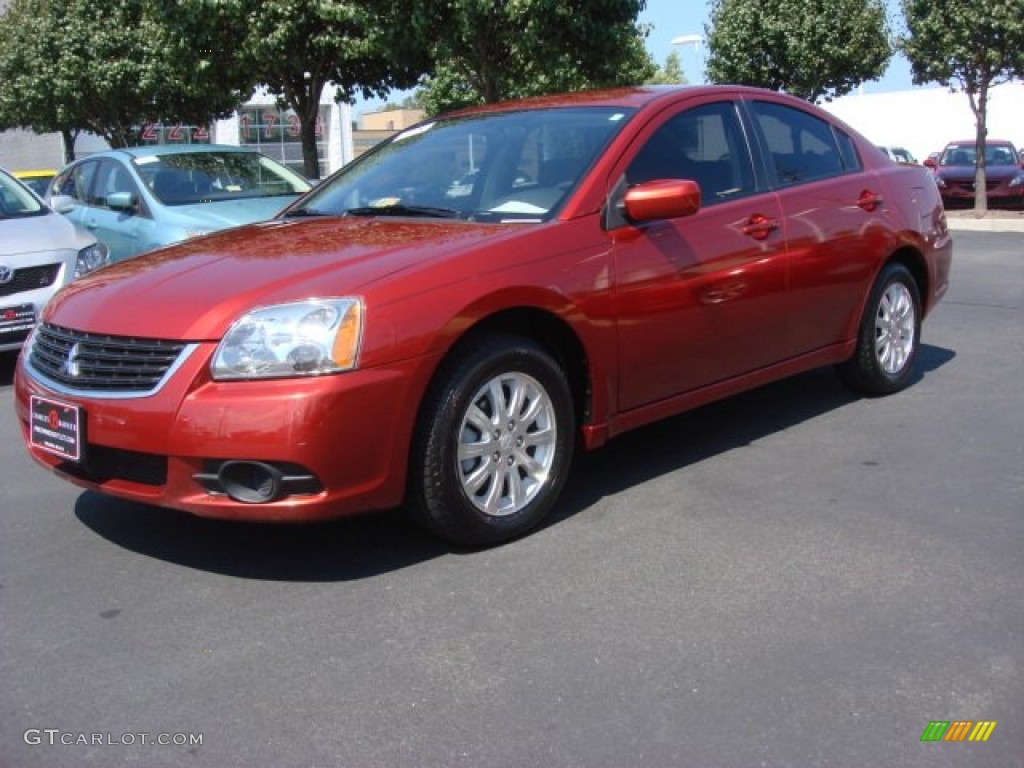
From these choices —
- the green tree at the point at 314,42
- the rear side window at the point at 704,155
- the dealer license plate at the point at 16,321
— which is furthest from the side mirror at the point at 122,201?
the rear side window at the point at 704,155

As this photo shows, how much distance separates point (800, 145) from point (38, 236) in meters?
5.00

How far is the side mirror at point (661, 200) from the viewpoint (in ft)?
14.2

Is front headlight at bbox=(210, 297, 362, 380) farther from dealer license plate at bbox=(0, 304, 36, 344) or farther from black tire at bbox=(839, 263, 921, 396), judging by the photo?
dealer license plate at bbox=(0, 304, 36, 344)

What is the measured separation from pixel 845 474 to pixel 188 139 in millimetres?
36377

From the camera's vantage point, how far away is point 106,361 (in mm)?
3850

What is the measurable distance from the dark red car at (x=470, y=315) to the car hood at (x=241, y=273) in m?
0.01

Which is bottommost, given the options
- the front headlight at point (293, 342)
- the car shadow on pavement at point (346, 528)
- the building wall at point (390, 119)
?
the car shadow on pavement at point (346, 528)

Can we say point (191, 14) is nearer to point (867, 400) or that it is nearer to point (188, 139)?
point (867, 400)

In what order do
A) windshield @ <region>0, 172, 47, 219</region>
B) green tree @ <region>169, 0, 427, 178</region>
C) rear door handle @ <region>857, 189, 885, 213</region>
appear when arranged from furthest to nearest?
green tree @ <region>169, 0, 427, 178</region> → windshield @ <region>0, 172, 47, 219</region> → rear door handle @ <region>857, 189, 885, 213</region>

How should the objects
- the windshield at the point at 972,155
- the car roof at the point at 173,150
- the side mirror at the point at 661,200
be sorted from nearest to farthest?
the side mirror at the point at 661,200 → the car roof at the point at 173,150 → the windshield at the point at 972,155

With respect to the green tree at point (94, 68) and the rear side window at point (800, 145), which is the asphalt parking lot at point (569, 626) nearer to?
→ the rear side window at point (800, 145)

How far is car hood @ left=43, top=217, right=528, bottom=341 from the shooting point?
371 cm

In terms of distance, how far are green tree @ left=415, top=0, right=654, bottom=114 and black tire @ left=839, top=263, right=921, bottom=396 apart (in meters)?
6.33

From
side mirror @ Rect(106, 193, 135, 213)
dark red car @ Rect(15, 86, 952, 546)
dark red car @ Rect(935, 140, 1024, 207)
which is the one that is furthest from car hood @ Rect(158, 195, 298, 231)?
dark red car @ Rect(935, 140, 1024, 207)
